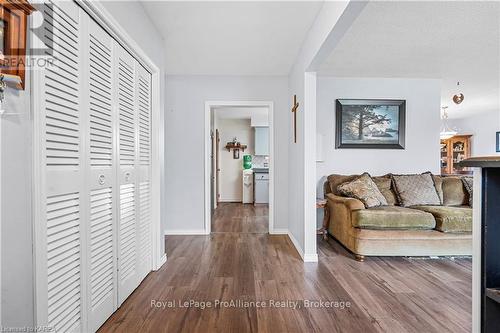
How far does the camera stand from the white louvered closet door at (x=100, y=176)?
154cm

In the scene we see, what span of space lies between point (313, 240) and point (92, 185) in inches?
87.8

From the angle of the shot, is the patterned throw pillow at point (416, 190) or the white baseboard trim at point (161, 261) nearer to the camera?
the white baseboard trim at point (161, 261)

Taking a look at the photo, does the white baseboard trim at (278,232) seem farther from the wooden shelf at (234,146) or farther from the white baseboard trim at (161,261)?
the wooden shelf at (234,146)

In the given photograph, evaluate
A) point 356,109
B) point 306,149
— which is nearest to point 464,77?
point 356,109

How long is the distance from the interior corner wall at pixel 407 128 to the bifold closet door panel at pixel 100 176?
10.0 feet

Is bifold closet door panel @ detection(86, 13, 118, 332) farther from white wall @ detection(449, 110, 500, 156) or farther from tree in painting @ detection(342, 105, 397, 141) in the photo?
white wall @ detection(449, 110, 500, 156)

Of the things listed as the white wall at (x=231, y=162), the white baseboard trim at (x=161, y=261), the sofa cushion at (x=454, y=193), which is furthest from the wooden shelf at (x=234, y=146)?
the sofa cushion at (x=454, y=193)

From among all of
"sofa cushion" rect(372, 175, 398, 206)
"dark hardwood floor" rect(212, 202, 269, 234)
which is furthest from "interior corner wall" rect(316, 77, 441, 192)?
"dark hardwood floor" rect(212, 202, 269, 234)

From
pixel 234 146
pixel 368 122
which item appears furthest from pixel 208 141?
pixel 234 146

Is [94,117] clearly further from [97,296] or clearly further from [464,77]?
[464,77]

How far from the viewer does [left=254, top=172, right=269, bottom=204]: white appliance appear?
6.78 m

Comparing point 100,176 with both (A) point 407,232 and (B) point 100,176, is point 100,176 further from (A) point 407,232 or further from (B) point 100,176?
(A) point 407,232

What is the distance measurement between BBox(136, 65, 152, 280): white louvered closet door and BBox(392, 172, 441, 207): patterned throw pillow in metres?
3.19

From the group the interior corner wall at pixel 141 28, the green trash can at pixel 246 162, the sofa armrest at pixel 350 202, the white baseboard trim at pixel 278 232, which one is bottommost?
the white baseboard trim at pixel 278 232
